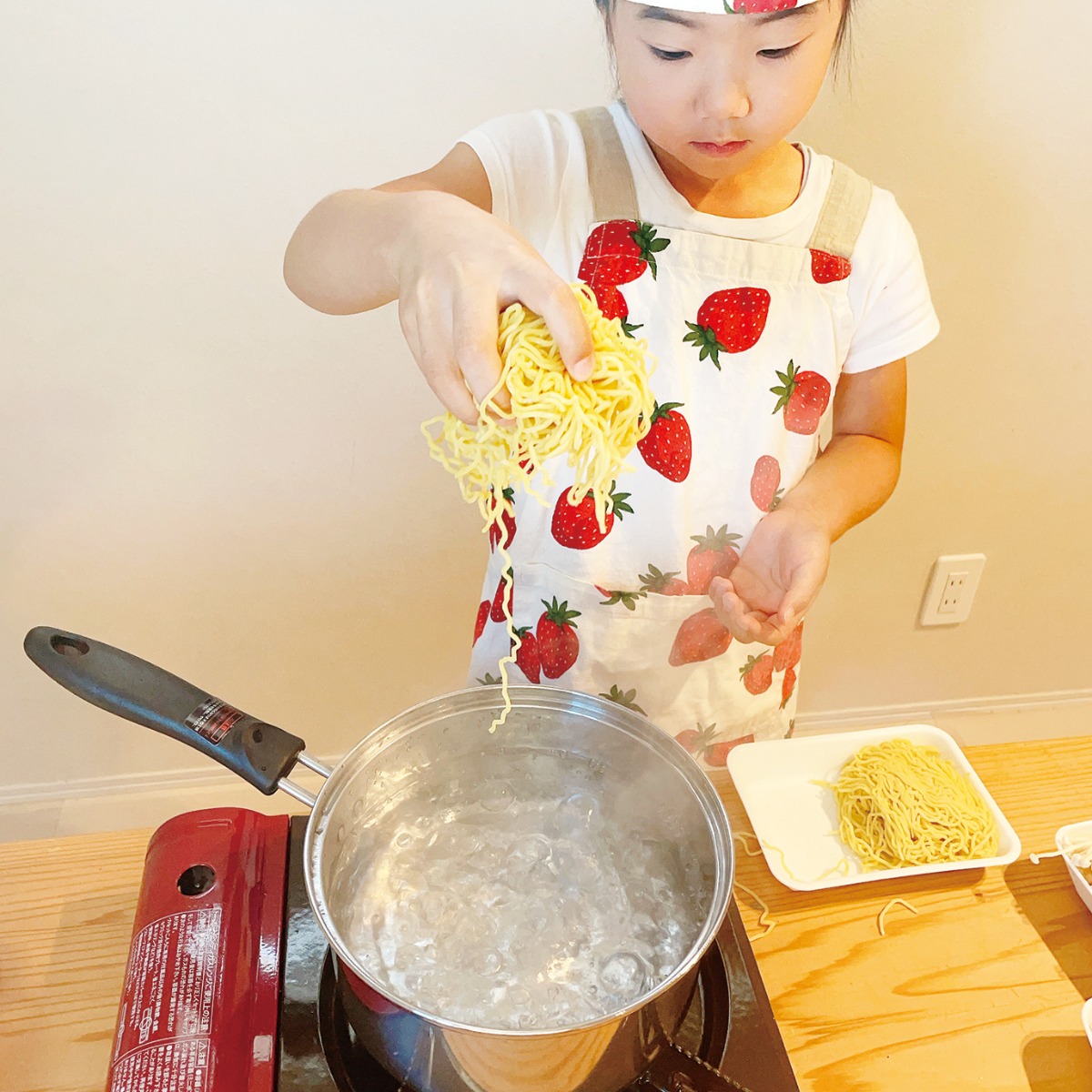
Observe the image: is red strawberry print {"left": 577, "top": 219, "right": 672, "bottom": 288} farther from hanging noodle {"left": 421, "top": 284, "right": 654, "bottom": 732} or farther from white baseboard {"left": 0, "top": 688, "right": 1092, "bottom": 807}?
white baseboard {"left": 0, "top": 688, "right": 1092, "bottom": 807}

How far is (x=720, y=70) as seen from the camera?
847 mm

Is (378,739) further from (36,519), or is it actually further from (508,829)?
(36,519)

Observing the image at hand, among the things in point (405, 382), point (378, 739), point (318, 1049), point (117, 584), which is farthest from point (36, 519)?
point (318, 1049)

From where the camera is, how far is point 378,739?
812 millimetres

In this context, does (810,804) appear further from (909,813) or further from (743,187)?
(743,187)

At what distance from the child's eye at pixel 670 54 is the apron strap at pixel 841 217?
30cm

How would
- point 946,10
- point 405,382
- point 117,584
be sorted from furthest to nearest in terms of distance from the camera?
point 117,584
point 405,382
point 946,10

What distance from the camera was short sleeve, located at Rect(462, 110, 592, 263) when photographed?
100 cm

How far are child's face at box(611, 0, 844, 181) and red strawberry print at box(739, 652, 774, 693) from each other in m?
0.63

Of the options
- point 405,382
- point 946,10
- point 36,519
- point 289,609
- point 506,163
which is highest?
point 946,10

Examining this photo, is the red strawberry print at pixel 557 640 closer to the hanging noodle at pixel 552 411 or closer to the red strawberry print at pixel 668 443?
the red strawberry print at pixel 668 443

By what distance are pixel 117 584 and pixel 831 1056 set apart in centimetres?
129

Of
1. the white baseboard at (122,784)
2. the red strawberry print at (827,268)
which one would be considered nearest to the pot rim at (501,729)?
the red strawberry print at (827,268)

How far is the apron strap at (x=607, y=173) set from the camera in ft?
3.39
